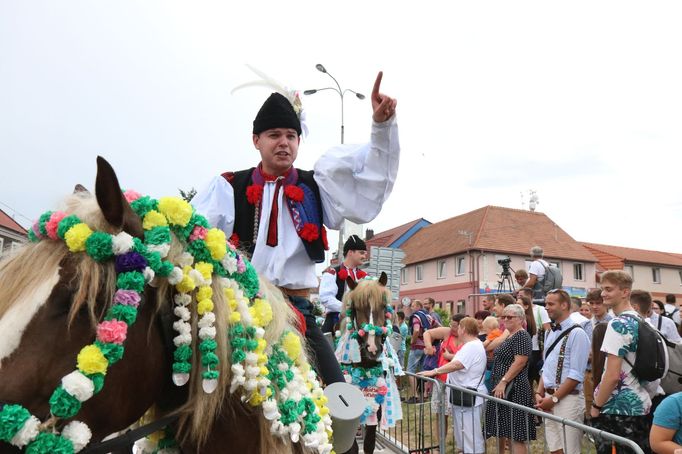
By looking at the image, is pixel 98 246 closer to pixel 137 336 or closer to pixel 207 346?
pixel 137 336

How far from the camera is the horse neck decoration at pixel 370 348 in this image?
6.85 m

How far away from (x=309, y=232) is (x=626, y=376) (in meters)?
3.80

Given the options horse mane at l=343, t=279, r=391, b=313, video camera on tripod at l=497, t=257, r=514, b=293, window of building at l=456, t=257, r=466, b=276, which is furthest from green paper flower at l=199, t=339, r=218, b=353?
window of building at l=456, t=257, r=466, b=276

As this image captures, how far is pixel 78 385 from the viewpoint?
1.50 m

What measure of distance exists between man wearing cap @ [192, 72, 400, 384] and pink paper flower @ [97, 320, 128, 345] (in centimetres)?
120

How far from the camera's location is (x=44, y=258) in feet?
5.47

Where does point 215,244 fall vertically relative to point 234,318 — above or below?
above

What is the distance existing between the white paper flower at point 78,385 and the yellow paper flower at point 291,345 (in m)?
0.91

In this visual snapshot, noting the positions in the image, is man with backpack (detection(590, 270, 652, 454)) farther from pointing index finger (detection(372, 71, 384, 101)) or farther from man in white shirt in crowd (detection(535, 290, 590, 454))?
pointing index finger (detection(372, 71, 384, 101))

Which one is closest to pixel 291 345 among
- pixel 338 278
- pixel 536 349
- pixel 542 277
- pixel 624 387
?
pixel 624 387

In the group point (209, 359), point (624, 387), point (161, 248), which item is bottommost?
point (624, 387)

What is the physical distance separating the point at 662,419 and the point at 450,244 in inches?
1481

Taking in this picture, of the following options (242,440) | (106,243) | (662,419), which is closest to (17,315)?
(106,243)

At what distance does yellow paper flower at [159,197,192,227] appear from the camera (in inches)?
76.6
